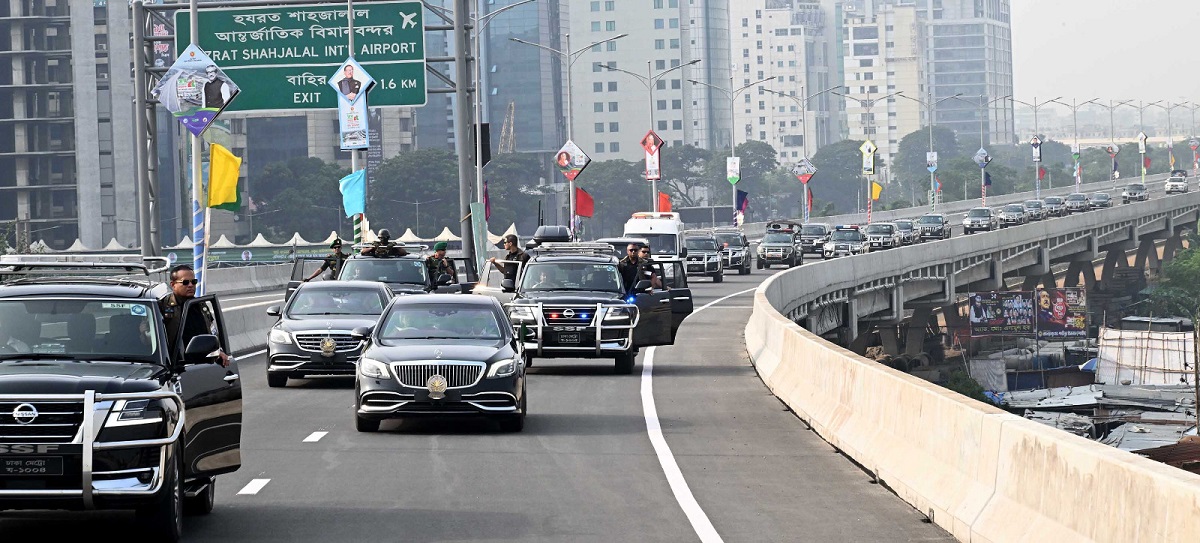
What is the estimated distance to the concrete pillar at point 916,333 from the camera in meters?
90.7

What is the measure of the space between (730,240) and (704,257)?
8009 millimetres

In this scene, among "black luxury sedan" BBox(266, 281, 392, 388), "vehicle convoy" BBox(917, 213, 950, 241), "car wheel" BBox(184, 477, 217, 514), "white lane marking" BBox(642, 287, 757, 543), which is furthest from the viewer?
"vehicle convoy" BBox(917, 213, 950, 241)

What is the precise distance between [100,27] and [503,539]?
464ft

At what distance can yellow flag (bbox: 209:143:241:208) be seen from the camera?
3297 centimetres

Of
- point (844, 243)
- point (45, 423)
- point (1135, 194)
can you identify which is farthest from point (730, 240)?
point (1135, 194)

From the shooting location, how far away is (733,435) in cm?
1664

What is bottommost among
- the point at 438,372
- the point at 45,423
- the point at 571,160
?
the point at 438,372

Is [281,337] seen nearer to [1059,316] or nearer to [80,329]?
[80,329]

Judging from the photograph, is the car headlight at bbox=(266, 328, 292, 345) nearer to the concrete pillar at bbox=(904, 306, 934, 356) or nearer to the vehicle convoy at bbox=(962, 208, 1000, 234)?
the concrete pillar at bbox=(904, 306, 934, 356)

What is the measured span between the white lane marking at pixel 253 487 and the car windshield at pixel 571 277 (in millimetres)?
12104

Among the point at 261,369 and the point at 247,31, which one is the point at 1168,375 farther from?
the point at 261,369

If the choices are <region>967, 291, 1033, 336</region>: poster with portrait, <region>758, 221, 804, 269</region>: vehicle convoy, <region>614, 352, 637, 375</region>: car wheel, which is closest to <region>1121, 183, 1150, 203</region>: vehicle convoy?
<region>967, 291, 1033, 336</region>: poster with portrait

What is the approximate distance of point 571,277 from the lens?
2503 centimetres

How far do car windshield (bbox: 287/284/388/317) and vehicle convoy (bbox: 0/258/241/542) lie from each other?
35.9ft
